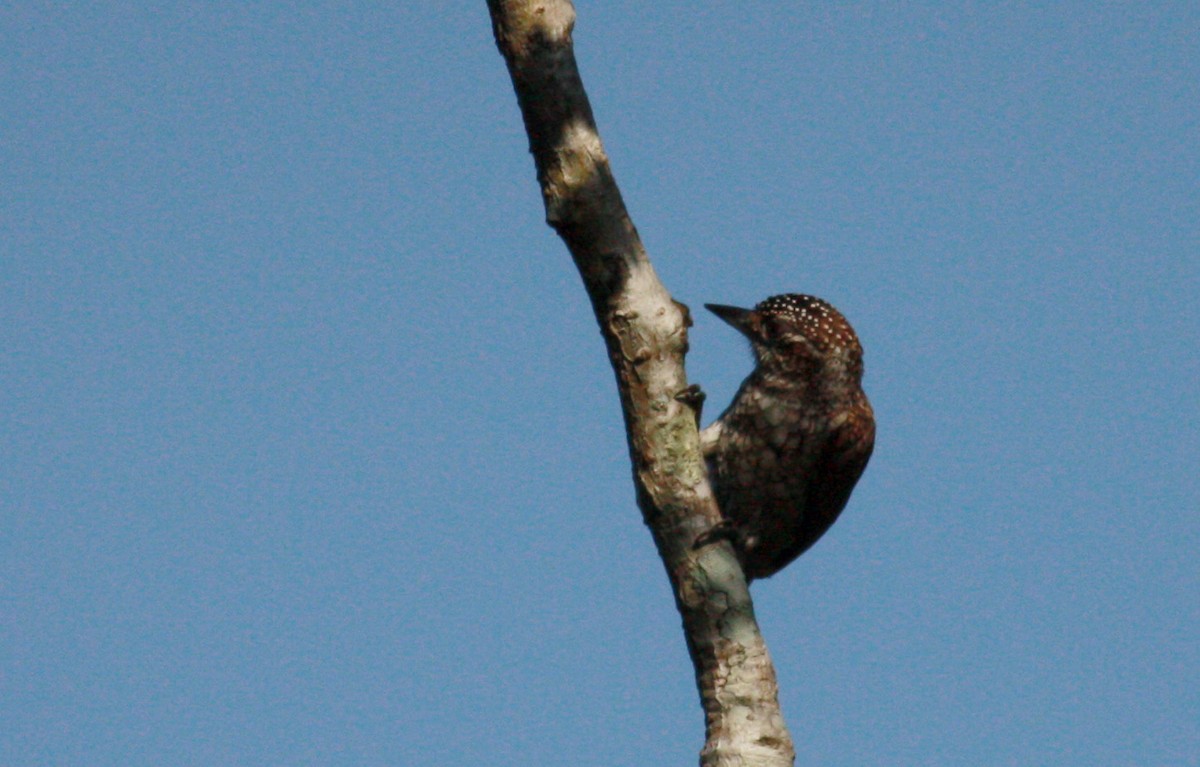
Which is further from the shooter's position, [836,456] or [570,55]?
[836,456]

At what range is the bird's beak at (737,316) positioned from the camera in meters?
5.45

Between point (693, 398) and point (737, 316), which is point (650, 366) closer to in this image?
point (693, 398)

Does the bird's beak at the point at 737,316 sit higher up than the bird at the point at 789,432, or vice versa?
the bird's beak at the point at 737,316

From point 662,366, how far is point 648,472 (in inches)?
11.0

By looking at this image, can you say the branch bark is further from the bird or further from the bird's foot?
the bird

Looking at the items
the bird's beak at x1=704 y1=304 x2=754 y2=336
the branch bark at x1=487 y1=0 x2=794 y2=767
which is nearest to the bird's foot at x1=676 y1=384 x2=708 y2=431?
the branch bark at x1=487 y1=0 x2=794 y2=767

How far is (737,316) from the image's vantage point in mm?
5461

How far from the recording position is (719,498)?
517cm

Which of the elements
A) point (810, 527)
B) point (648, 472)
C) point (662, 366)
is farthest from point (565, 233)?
point (810, 527)

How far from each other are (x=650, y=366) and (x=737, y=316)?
1.90 metres

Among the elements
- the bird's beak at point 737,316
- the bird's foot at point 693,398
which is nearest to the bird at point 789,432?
the bird's beak at point 737,316

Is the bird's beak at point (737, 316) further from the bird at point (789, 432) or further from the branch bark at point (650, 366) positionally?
the branch bark at point (650, 366)

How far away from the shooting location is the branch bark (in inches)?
139

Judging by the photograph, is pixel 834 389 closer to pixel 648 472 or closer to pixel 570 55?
pixel 648 472
